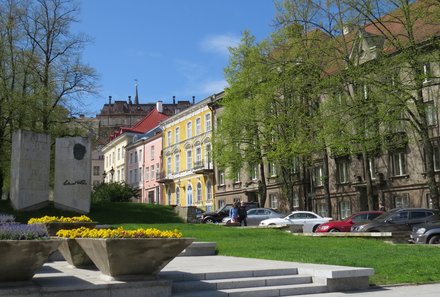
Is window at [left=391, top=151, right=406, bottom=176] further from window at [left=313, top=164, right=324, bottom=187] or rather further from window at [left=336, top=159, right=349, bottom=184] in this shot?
window at [left=313, top=164, right=324, bottom=187]

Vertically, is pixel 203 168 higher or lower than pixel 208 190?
higher

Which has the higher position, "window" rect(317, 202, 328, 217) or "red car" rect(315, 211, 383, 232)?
"window" rect(317, 202, 328, 217)

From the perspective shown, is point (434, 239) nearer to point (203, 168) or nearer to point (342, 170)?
point (342, 170)

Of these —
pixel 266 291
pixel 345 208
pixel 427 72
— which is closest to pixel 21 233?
pixel 266 291

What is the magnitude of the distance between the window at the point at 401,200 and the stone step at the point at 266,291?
99.9 ft

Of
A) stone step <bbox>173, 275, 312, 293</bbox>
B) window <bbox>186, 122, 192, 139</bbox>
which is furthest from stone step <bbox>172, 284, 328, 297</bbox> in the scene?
window <bbox>186, 122, 192, 139</bbox>

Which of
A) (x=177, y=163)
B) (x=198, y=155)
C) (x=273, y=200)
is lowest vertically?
(x=273, y=200)

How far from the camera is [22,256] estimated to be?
7449 millimetres

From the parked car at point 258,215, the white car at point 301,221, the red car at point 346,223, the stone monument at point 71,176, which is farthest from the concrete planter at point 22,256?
the parked car at point 258,215

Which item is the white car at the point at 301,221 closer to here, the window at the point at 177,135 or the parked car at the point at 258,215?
the parked car at the point at 258,215

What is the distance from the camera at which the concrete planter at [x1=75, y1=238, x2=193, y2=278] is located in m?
8.20

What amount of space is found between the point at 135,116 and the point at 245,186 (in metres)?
76.0

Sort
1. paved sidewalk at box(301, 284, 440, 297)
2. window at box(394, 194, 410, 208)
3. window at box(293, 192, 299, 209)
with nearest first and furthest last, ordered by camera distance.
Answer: paved sidewalk at box(301, 284, 440, 297) → window at box(394, 194, 410, 208) → window at box(293, 192, 299, 209)

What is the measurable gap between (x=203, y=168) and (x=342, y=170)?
785 inches
